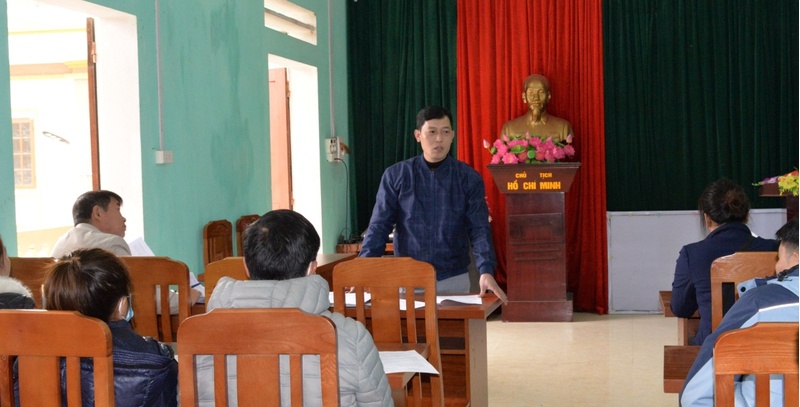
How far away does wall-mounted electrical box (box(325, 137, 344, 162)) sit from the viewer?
7527mm

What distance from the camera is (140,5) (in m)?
4.87

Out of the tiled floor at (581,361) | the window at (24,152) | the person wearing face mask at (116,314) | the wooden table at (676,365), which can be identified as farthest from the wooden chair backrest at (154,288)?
the window at (24,152)

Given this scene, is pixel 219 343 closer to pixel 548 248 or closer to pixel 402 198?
pixel 402 198

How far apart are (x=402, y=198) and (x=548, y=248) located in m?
3.23

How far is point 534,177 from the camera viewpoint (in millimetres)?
6852

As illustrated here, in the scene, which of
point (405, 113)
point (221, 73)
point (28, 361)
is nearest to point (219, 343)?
point (28, 361)

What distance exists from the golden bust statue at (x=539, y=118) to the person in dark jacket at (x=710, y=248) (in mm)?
3768

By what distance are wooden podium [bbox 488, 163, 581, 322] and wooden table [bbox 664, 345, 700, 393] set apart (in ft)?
12.9

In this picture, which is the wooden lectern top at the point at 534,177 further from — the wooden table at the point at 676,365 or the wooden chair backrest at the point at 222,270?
the wooden chair backrest at the point at 222,270

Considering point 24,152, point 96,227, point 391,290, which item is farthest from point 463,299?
point 24,152

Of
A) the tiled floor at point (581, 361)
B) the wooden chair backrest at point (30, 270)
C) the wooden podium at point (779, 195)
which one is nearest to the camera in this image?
the wooden chair backrest at point (30, 270)

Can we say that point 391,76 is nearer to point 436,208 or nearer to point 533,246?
point 533,246

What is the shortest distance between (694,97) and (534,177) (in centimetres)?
175

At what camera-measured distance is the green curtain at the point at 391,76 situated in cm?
803
